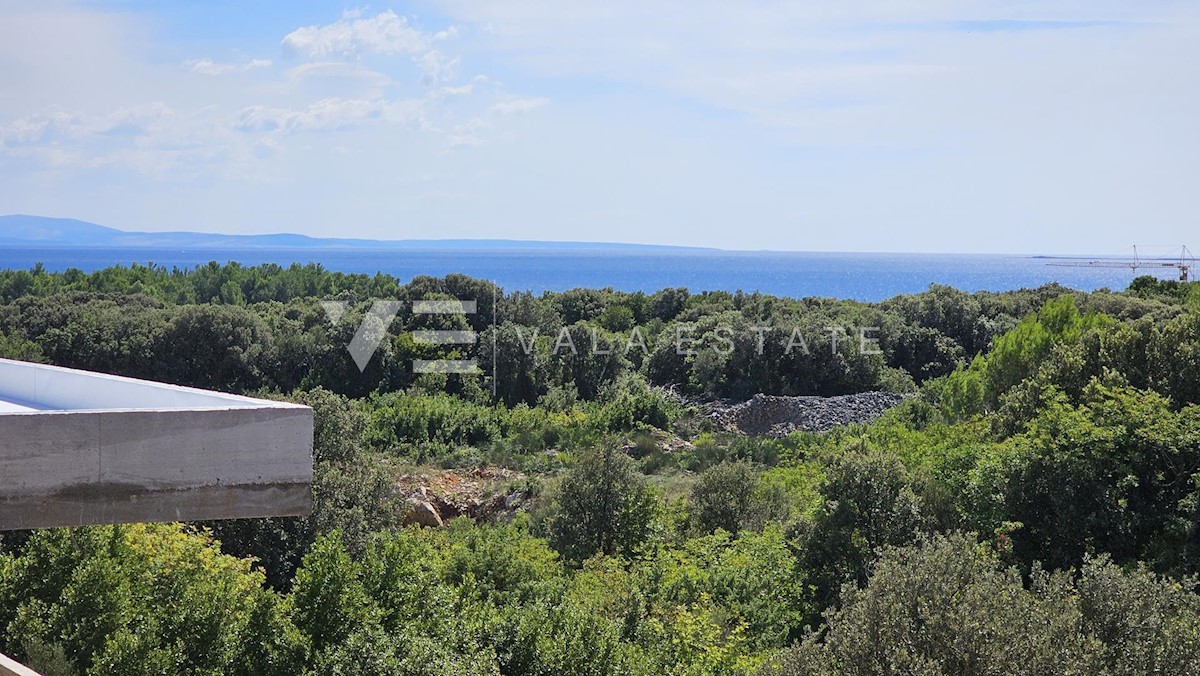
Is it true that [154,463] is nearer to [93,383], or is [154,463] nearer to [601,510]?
[93,383]

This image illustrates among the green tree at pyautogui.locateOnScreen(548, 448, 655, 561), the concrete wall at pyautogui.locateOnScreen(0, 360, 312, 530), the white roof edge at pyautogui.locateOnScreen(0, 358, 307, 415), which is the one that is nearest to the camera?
the concrete wall at pyautogui.locateOnScreen(0, 360, 312, 530)

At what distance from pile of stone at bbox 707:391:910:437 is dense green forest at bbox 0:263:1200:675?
0.99m

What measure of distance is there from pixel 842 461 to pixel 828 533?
47.5 inches

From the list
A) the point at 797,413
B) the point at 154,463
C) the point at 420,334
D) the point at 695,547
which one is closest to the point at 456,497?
the point at 695,547

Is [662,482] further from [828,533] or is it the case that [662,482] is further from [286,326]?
[286,326]

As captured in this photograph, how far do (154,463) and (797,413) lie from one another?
97.8ft

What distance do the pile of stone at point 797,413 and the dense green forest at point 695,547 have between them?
0.99 m

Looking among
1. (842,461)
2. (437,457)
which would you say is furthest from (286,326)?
(842,461)

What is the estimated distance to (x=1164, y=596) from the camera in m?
9.23

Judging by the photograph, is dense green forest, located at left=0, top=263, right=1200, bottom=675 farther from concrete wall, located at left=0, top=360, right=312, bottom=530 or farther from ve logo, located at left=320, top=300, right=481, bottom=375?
concrete wall, located at left=0, top=360, right=312, bottom=530

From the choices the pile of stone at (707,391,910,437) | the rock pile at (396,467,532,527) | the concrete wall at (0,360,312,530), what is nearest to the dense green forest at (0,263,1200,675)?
the rock pile at (396,467,532,527)

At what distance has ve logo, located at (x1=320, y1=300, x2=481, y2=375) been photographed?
36.9 m

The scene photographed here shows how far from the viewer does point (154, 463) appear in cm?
385

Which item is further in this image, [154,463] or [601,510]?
[601,510]
